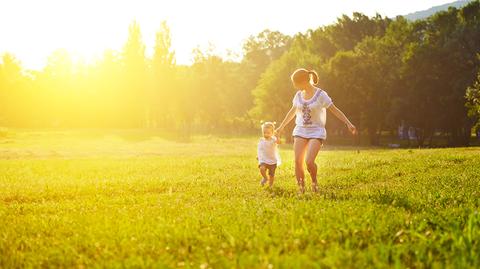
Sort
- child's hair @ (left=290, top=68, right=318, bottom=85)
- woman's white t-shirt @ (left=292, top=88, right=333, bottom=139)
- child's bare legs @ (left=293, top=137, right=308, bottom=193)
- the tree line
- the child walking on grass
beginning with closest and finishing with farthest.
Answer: child's hair @ (left=290, top=68, right=318, bottom=85) < woman's white t-shirt @ (left=292, top=88, right=333, bottom=139) < child's bare legs @ (left=293, top=137, right=308, bottom=193) < the child walking on grass < the tree line

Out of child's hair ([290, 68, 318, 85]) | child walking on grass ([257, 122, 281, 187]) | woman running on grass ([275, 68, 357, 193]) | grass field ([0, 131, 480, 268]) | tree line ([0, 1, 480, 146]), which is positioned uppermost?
tree line ([0, 1, 480, 146])

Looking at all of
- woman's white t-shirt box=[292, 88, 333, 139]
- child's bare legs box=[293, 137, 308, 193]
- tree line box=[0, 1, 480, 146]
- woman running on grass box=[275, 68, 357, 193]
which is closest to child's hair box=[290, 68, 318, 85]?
woman running on grass box=[275, 68, 357, 193]

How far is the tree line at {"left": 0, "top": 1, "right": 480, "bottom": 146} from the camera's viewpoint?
6047 cm

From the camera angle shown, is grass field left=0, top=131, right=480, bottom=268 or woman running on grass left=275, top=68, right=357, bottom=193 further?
woman running on grass left=275, top=68, right=357, bottom=193

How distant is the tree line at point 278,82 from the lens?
60469 mm

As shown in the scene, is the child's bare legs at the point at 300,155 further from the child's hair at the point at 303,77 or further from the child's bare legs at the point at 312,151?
the child's hair at the point at 303,77

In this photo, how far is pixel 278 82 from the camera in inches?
2761

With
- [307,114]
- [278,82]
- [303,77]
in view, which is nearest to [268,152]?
[307,114]

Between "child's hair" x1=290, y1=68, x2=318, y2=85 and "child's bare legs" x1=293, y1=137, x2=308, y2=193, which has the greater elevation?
"child's hair" x1=290, y1=68, x2=318, y2=85

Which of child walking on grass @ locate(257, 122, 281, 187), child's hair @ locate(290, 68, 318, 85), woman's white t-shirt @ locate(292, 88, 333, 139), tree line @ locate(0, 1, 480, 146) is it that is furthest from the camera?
tree line @ locate(0, 1, 480, 146)

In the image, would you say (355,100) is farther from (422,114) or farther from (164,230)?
(164,230)

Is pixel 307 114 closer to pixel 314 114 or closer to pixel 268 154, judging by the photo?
pixel 314 114

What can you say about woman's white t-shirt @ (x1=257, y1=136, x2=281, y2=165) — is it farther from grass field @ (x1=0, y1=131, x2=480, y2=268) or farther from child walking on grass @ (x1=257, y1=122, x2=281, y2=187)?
grass field @ (x1=0, y1=131, x2=480, y2=268)

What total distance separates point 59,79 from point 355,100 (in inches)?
2341
